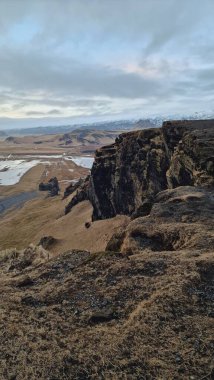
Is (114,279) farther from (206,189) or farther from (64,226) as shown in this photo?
(64,226)

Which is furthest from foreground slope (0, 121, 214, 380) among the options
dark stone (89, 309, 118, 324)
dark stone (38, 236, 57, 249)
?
dark stone (38, 236, 57, 249)

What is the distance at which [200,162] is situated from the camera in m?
53.8

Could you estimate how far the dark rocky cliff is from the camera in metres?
56.7

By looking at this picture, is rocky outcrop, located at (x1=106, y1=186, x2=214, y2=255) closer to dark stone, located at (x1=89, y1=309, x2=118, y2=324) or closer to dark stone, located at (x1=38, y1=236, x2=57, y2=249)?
dark stone, located at (x1=89, y1=309, x2=118, y2=324)

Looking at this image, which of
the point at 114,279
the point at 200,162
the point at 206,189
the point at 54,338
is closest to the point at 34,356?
the point at 54,338

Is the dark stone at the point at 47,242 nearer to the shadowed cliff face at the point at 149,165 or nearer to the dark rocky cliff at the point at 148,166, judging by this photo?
the dark rocky cliff at the point at 148,166

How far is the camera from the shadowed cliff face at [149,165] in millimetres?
57156

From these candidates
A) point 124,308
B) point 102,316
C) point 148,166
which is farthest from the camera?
point 148,166

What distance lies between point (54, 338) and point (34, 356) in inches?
52.6

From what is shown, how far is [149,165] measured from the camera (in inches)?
3287

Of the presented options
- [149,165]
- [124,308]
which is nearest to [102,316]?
[124,308]

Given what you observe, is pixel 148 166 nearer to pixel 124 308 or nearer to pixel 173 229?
pixel 173 229

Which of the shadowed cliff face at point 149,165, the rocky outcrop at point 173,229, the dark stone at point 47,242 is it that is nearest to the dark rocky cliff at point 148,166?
the shadowed cliff face at point 149,165

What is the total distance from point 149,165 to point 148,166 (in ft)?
1.33
